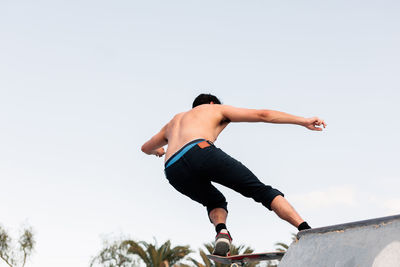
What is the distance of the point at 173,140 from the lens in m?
4.66

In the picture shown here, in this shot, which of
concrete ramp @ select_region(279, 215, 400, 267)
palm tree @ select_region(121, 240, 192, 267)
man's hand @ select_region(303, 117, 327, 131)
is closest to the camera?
concrete ramp @ select_region(279, 215, 400, 267)

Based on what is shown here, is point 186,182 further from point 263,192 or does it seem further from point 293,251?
point 293,251

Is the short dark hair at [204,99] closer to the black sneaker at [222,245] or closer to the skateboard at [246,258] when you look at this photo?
the black sneaker at [222,245]

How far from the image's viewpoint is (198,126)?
4.49 metres

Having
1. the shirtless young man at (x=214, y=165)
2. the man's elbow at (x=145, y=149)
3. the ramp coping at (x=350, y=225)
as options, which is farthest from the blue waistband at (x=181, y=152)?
the ramp coping at (x=350, y=225)

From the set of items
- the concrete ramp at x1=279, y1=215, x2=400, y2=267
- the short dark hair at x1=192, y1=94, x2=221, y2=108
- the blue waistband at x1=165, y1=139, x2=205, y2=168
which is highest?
the short dark hair at x1=192, y1=94, x2=221, y2=108

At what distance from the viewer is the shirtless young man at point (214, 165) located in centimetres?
420

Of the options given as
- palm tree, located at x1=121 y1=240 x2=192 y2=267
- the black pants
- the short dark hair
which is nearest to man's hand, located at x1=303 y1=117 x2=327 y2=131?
the black pants

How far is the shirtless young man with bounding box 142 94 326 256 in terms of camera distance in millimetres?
4199

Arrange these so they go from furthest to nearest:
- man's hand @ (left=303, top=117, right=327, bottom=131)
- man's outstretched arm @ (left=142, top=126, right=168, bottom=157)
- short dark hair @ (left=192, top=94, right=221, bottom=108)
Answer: man's outstretched arm @ (left=142, top=126, right=168, bottom=157) < short dark hair @ (left=192, top=94, right=221, bottom=108) < man's hand @ (left=303, top=117, right=327, bottom=131)

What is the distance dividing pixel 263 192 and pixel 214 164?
0.47m

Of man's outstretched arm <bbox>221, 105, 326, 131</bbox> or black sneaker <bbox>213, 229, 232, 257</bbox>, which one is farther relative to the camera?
black sneaker <bbox>213, 229, 232, 257</bbox>

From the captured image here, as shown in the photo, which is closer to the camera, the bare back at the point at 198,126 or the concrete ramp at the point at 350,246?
the concrete ramp at the point at 350,246

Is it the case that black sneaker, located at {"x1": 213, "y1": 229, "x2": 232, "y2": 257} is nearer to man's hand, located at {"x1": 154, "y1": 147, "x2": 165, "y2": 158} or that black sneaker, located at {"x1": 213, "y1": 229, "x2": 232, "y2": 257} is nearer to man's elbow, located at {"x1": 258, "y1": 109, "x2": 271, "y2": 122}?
man's elbow, located at {"x1": 258, "y1": 109, "x2": 271, "y2": 122}
